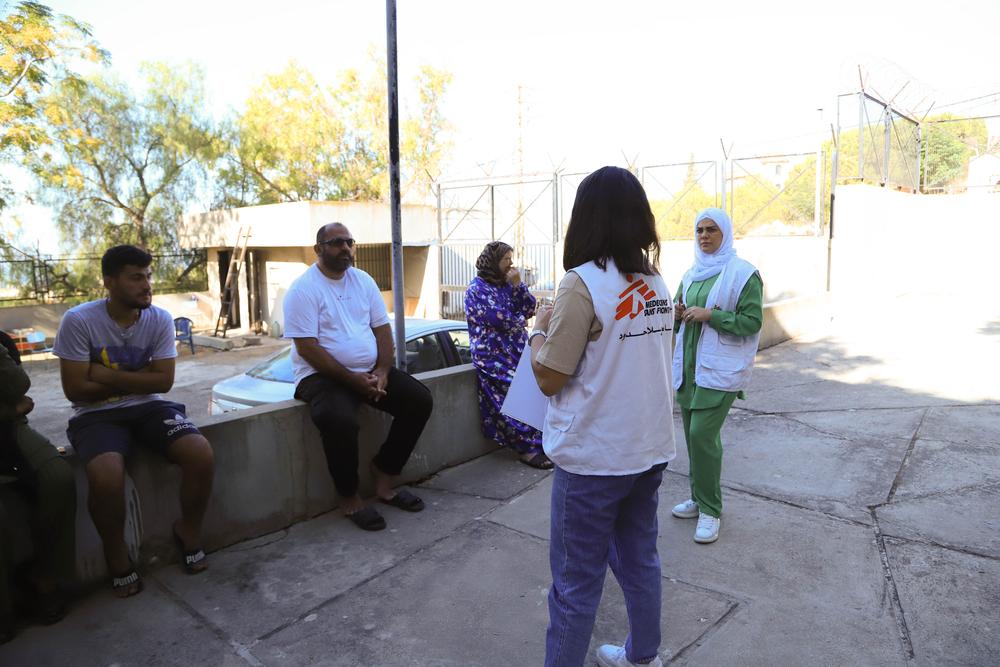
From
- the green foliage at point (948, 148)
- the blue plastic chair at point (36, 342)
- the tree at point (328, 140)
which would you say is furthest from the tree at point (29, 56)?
the green foliage at point (948, 148)

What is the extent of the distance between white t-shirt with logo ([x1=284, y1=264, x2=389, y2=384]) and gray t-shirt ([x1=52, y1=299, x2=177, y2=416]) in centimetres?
69

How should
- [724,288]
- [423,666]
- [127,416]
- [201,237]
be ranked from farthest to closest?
[201,237], [724,288], [127,416], [423,666]

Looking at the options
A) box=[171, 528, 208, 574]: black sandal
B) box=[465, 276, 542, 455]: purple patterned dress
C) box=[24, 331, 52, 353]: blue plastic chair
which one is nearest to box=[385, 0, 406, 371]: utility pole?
box=[465, 276, 542, 455]: purple patterned dress

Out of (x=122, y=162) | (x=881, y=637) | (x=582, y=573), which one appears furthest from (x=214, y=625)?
(x=122, y=162)

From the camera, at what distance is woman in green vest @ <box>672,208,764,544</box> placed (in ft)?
12.3

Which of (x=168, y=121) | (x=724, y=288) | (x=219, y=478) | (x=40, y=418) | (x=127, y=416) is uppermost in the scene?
(x=168, y=121)

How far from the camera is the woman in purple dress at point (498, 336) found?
5.23 metres

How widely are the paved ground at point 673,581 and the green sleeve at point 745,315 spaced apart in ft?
3.75

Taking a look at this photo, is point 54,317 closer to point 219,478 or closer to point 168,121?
point 168,121

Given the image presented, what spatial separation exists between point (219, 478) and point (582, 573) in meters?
2.36

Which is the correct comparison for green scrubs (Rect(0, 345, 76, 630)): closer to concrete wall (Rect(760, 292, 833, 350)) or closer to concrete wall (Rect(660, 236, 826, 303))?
concrete wall (Rect(760, 292, 833, 350))

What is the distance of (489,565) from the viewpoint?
11.8 feet

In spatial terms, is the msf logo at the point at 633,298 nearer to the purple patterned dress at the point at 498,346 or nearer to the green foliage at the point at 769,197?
the purple patterned dress at the point at 498,346

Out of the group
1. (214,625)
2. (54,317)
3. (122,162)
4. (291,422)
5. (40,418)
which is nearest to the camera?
(214,625)
